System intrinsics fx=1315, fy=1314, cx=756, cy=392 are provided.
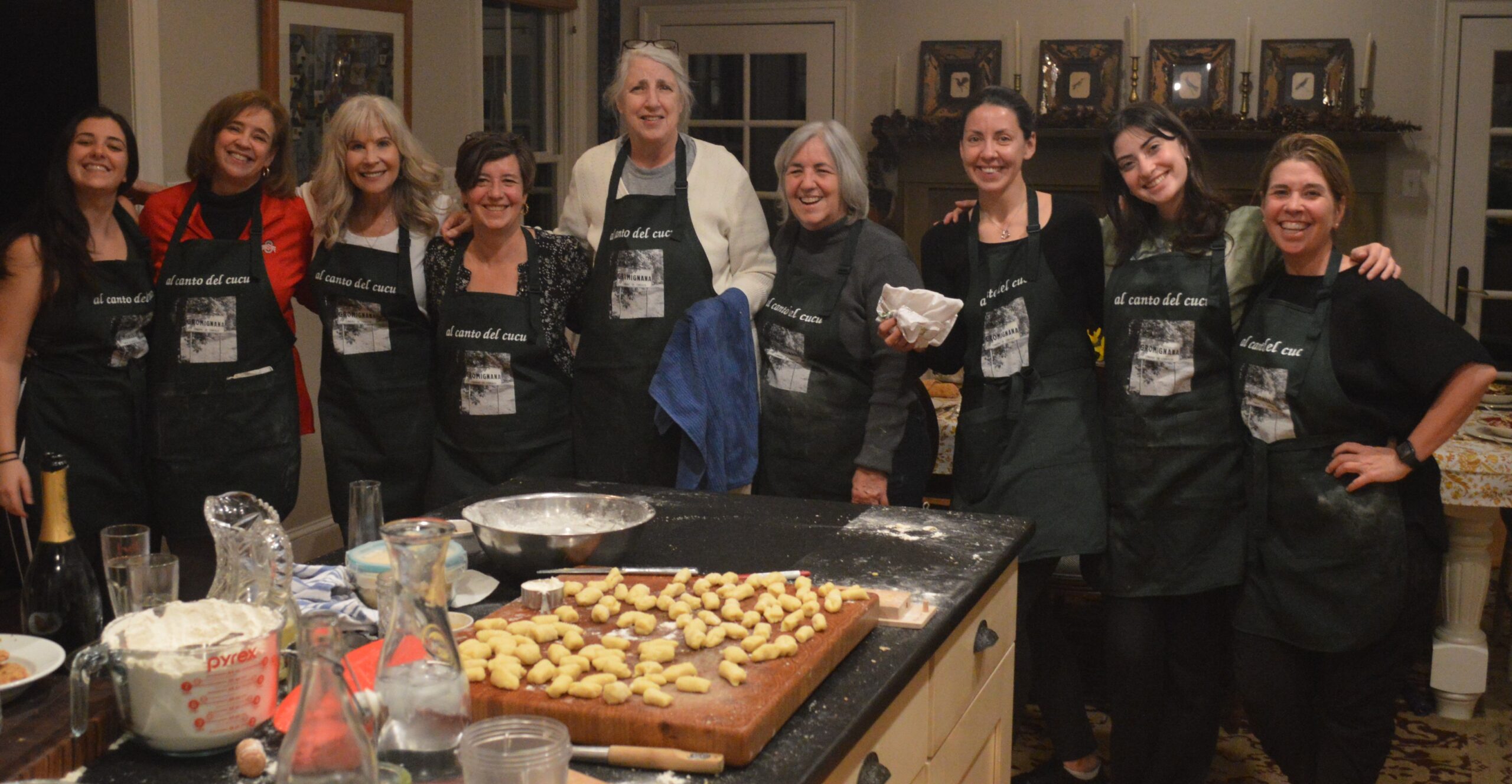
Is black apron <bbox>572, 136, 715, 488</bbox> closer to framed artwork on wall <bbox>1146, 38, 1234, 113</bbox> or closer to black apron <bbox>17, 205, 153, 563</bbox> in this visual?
black apron <bbox>17, 205, 153, 563</bbox>

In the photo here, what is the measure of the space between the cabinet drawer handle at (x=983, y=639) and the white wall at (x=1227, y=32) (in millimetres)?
4349

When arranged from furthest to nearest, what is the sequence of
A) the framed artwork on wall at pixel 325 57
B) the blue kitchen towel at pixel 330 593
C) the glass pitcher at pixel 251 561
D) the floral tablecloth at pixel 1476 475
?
the framed artwork on wall at pixel 325 57
the floral tablecloth at pixel 1476 475
the blue kitchen towel at pixel 330 593
the glass pitcher at pixel 251 561

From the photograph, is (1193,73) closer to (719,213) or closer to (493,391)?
(719,213)

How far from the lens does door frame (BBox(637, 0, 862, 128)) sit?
609 centimetres

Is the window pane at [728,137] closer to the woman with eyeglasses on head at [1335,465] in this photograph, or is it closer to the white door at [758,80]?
the white door at [758,80]

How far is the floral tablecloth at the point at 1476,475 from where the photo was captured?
10.3ft

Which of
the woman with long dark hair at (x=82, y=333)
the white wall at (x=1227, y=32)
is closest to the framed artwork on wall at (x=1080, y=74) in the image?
the white wall at (x=1227, y=32)

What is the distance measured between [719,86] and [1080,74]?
169 centimetres

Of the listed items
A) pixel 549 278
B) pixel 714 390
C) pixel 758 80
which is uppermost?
pixel 758 80

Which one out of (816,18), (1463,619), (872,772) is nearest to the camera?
(872,772)

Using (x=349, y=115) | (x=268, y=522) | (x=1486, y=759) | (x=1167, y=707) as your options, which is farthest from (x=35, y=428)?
(x=1486, y=759)

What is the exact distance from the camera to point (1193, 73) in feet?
18.7

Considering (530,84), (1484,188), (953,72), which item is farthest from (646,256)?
(1484,188)

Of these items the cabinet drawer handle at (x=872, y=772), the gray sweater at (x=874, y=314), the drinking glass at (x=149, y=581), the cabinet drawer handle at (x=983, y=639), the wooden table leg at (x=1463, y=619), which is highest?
the gray sweater at (x=874, y=314)
